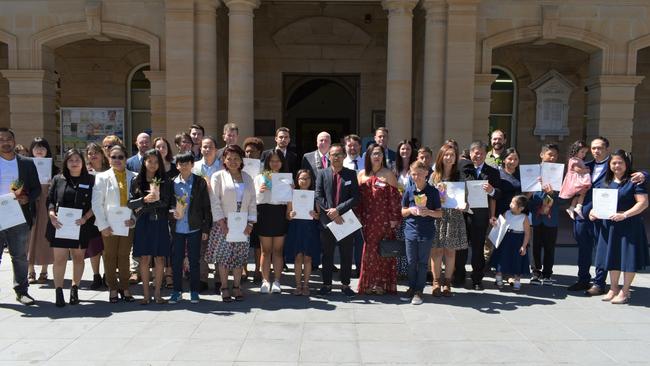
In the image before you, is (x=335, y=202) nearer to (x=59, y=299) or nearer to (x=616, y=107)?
(x=59, y=299)

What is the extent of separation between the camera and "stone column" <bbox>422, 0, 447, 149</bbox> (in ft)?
38.1

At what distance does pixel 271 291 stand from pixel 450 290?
243cm

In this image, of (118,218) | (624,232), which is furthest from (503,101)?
(118,218)

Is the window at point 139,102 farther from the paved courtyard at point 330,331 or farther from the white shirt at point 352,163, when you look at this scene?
the white shirt at point 352,163

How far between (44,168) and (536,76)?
1322 cm

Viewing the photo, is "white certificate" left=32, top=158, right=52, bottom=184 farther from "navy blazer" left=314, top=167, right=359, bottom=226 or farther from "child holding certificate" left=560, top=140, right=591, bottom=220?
"child holding certificate" left=560, top=140, right=591, bottom=220

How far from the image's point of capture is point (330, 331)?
5.59 meters

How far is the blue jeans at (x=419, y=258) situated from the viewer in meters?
6.60

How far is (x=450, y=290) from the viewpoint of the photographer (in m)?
7.07

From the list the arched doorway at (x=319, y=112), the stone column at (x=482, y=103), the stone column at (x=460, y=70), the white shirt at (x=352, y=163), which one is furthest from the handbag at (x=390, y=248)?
the arched doorway at (x=319, y=112)

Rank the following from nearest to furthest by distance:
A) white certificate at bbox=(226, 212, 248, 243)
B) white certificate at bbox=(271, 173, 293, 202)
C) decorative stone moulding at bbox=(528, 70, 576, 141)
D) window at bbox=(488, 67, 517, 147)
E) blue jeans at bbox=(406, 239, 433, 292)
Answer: white certificate at bbox=(226, 212, 248, 243)
blue jeans at bbox=(406, 239, 433, 292)
white certificate at bbox=(271, 173, 293, 202)
decorative stone moulding at bbox=(528, 70, 576, 141)
window at bbox=(488, 67, 517, 147)

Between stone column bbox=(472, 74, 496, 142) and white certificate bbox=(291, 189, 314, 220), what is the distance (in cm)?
671

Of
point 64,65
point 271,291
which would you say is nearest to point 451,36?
point 271,291

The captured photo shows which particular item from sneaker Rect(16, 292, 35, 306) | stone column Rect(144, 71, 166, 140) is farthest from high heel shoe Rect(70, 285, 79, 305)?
stone column Rect(144, 71, 166, 140)
